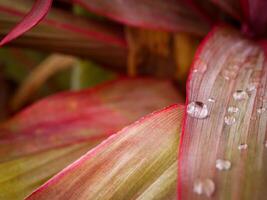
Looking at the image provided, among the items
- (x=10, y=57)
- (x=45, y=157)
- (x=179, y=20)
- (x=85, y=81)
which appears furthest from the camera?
(x=10, y=57)

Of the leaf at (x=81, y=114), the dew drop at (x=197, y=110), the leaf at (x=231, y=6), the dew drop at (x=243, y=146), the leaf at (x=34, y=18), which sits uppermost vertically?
the leaf at (x=231, y=6)

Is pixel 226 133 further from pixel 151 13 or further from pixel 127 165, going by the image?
pixel 151 13

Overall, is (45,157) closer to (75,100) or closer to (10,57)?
(75,100)

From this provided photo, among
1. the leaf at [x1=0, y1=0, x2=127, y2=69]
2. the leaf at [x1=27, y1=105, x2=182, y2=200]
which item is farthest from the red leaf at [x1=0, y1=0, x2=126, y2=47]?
the leaf at [x1=27, y1=105, x2=182, y2=200]

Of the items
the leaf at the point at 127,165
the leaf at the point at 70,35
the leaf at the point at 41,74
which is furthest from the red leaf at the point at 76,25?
the leaf at the point at 127,165

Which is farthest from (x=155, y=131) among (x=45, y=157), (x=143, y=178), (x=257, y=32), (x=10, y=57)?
(x=10, y=57)

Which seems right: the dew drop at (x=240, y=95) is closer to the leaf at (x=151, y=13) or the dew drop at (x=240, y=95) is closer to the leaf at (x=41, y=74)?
the leaf at (x=151, y=13)
